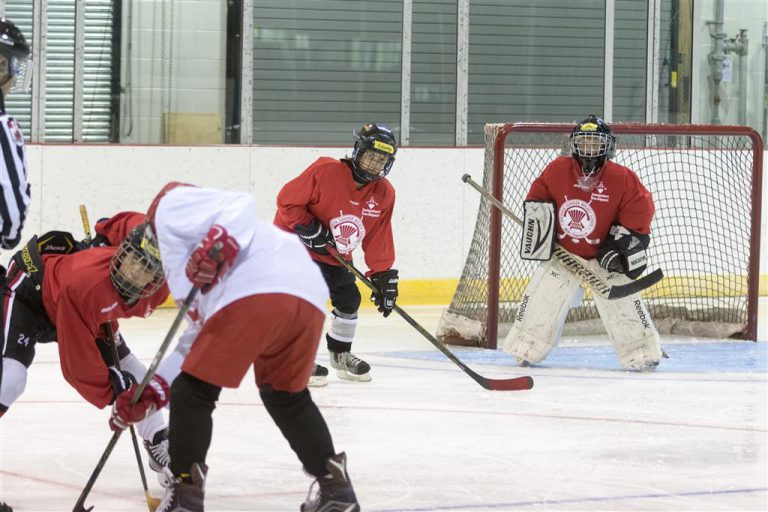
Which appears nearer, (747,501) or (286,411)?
(286,411)

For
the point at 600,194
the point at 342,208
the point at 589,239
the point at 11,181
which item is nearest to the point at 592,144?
the point at 600,194

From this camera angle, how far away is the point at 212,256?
2314mm

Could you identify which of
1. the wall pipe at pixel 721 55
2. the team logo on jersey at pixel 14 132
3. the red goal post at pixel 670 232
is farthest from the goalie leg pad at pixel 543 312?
the wall pipe at pixel 721 55

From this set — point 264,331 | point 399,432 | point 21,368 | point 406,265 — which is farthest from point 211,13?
point 264,331

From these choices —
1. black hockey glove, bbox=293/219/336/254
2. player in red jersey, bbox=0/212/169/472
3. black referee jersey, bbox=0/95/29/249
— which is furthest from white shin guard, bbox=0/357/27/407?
black hockey glove, bbox=293/219/336/254

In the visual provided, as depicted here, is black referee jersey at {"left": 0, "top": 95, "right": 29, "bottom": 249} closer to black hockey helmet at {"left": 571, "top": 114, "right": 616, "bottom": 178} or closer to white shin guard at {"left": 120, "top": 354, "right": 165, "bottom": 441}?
white shin guard at {"left": 120, "top": 354, "right": 165, "bottom": 441}

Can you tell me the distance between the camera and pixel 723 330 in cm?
629

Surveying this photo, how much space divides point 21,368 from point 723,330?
4186 mm

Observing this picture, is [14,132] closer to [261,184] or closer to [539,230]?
[539,230]

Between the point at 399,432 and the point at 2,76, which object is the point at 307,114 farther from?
the point at 2,76

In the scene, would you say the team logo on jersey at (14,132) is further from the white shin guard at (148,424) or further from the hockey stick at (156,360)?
the white shin guard at (148,424)

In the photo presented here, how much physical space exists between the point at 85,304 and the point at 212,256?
0.52 meters

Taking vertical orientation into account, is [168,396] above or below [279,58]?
below

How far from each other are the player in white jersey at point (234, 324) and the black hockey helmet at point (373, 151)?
6.78ft
